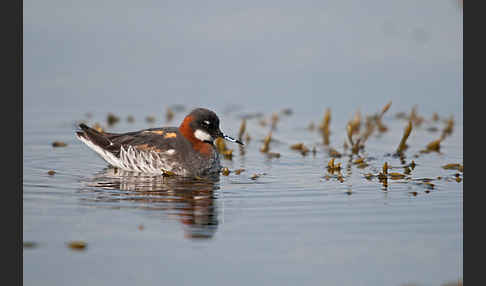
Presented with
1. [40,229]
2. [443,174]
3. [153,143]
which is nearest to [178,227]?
[40,229]

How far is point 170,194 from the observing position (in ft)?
38.3

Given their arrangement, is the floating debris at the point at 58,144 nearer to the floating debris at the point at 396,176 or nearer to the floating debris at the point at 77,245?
the floating debris at the point at 396,176

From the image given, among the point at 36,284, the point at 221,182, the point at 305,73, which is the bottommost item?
the point at 36,284

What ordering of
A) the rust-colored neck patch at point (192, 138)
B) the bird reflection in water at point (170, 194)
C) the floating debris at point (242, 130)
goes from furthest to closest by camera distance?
the floating debris at point (242, 130)
the rust-colored neck patch at point (192, 138)
the bird reflection in water at point (170, 194)

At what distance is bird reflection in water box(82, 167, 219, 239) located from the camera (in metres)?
9.95

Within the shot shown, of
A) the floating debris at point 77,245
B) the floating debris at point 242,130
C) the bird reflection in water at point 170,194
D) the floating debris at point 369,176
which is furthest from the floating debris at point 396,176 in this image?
the floating debris at point 77,245

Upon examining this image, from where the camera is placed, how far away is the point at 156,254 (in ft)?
28.0

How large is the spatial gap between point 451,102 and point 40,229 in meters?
13.7

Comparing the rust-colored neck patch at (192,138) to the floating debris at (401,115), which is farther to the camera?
the floating debris at (401,115)

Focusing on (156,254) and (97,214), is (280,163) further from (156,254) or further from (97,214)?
(156,254)

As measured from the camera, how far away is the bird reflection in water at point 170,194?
9945 millimetres

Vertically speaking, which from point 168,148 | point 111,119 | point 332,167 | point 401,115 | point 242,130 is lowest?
point 332,167

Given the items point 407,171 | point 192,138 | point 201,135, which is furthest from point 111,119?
point 407,171

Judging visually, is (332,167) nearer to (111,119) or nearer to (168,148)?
(168,148)
